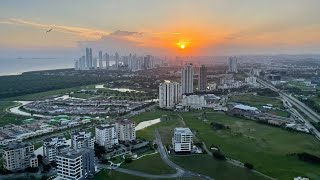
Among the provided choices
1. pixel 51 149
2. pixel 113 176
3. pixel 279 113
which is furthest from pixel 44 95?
pixel 113 176

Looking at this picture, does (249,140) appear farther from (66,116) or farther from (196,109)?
(66,116)

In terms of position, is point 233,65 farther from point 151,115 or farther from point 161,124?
point 161,124

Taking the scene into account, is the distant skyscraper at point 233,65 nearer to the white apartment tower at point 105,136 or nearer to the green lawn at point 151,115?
the green lawn at point 151,115

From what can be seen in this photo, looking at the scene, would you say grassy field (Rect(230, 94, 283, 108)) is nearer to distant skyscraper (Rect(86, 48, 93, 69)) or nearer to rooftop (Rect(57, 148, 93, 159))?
rooftop (Rect(57, 148, 93, 159))

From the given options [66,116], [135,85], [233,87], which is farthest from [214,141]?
[135,85]

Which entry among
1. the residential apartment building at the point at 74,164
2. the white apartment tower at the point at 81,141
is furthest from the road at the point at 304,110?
the residential apartment building at the point at 74,164

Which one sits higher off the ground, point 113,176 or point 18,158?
point 18,158
